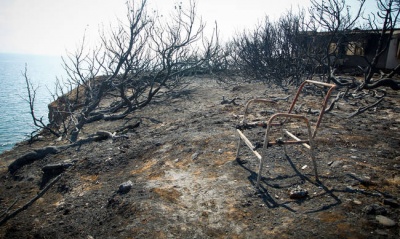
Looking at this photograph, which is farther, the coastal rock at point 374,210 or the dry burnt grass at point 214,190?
the dry burnt grass at point 214,190

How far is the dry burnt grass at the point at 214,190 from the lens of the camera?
2117 millimetres

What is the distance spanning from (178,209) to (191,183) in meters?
0.55

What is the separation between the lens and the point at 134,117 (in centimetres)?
768

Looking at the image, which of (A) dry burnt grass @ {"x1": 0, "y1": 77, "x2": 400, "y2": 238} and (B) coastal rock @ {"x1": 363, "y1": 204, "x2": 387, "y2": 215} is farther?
(A) dry burnt grass @ {"x1": 0, "y1": 77, "x2": 400, "y2": 238}

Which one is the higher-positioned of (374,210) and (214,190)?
(374,210)

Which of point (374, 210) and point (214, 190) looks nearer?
point (374, 210)

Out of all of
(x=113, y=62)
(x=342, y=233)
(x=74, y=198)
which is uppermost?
(x=113, y=62)

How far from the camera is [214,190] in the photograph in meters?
2.76

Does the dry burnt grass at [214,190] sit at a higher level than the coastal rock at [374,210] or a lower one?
lower

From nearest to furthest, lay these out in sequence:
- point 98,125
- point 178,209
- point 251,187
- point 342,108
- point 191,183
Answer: point 178,209, point 251,187, point 191,183, point 342,108, point 98,125

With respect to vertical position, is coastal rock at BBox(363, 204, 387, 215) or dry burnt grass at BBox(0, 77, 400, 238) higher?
coastal rock at BBox(363, 204, 387, 215)

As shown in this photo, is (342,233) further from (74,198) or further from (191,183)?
(74,198)

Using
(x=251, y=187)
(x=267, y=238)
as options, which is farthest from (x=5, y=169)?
(x=267, y=238)

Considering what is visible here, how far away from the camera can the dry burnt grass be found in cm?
212
